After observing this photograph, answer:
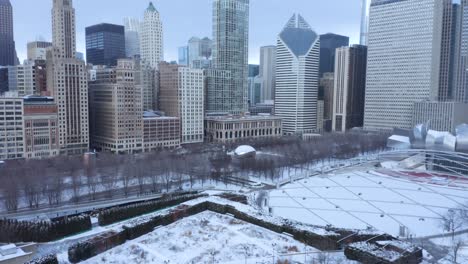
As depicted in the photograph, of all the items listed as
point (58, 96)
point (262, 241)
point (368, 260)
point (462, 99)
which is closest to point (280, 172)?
point (262, 241)

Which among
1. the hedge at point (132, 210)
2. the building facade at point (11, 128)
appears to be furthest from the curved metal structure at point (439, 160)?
the building facade at point (11, 128)

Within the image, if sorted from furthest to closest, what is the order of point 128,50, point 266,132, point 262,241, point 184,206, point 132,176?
point 128,50 < point 266,132 < point 132,176 < point 184,206 < point 262,241

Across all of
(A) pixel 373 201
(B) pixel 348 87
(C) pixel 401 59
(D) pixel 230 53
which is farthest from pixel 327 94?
(A) pixel 373 201

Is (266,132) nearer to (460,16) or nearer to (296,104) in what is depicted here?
(296,104)

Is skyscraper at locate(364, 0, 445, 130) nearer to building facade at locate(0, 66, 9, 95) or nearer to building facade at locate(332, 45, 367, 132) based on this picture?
building facade at locate(332, 45, 367, 132)

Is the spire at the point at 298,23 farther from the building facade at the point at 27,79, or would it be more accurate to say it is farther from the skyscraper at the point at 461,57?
the building facade at the point at 27,79

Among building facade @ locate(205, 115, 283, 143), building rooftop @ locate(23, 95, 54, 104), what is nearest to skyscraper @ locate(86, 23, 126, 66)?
building facade @ locate(205, 115, 283, 143)
